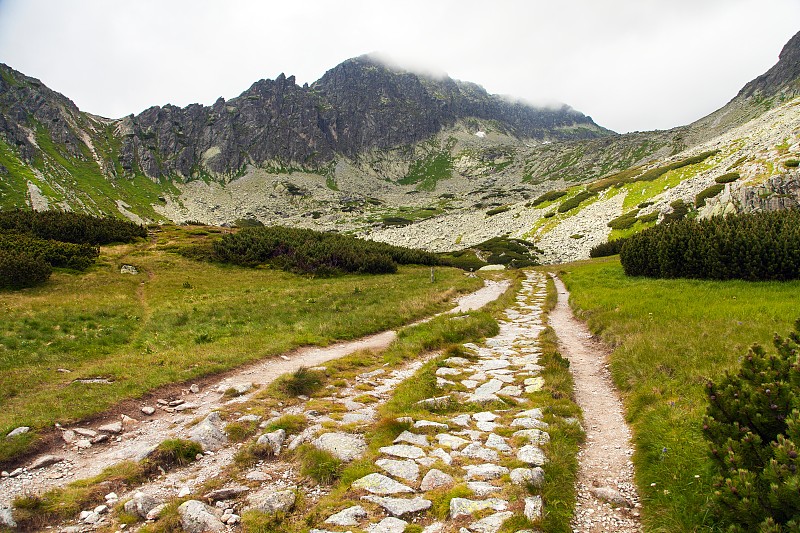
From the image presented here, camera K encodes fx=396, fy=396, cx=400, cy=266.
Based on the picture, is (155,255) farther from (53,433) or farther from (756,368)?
(756,368)

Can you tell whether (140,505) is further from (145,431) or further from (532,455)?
(532,455)

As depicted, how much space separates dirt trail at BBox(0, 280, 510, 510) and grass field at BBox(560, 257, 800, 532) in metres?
8.95

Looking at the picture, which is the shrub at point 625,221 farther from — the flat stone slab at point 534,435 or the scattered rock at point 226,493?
the scattered rock at point 226,493

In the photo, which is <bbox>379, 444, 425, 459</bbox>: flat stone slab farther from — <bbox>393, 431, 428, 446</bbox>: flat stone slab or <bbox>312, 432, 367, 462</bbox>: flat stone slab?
<bbox>312, 432, 367, 462</bbox>: flat stone slab

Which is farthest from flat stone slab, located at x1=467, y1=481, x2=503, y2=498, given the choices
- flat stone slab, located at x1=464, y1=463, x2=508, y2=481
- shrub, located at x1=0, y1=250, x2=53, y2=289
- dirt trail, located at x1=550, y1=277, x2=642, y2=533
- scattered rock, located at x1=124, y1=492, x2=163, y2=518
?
shrub, located at x1=0, y1=250, x2=53, y2=289

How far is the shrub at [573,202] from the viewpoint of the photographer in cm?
8244

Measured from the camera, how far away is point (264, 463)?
7.39 m

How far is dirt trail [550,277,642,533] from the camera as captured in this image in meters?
5.18

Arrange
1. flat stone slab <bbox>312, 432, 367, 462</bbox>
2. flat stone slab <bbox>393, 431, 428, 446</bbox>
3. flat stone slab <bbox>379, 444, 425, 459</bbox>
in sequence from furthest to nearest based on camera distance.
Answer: flat stone slab <bbox>393, 431, 428, 446</bbox>, flat stone slab <bbox>312, 432, 367, 462</bbox>, flat stone slab <bbox>379, 444, 425, 459</bbox>

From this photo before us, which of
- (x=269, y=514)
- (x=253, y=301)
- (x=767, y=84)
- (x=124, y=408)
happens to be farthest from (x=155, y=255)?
(x=767, y=84)

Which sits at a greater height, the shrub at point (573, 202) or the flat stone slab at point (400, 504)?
the shrub at point (573, 202)

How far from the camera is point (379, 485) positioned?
19.9 feet

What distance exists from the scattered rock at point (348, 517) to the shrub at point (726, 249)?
21.7 meters

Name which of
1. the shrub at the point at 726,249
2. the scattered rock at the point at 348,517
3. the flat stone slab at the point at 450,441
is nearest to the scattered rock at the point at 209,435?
the scattered rock at the point at 348,517
